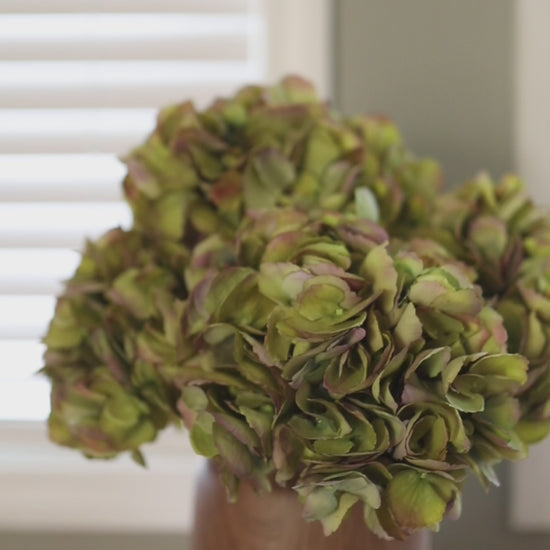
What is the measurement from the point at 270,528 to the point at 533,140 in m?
0.48

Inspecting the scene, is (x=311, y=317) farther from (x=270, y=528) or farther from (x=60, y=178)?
(x=60, y=178)

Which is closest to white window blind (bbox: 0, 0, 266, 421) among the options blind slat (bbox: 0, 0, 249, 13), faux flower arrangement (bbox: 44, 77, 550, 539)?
blind slat (bbox: 0, 0, 249, 13)

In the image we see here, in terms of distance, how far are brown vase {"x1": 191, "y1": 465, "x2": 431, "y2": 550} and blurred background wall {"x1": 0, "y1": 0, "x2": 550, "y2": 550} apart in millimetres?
267

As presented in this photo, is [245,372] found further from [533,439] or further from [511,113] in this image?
→ [511,113]

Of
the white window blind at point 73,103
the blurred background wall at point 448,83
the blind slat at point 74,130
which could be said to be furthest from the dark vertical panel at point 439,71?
the blind slat at point 74,130

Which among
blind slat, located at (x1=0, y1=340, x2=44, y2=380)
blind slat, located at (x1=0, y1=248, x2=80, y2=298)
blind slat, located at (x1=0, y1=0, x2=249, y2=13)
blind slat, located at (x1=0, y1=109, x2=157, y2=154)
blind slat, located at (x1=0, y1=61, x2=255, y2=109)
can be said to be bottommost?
blind slat, located at (x1=0, y1=340, x2=44, y2=380)

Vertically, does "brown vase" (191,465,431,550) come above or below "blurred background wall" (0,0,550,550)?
below

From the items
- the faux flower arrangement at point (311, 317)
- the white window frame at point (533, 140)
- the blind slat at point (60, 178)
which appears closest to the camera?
the faux flower arrangement at point (311, 317)

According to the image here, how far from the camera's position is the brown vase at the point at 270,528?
0.61 m

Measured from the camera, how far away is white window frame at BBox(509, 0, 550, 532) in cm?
87

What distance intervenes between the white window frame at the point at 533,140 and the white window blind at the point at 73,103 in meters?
0.26

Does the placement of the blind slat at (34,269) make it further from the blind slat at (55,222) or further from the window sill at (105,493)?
the window sill at (105,493)

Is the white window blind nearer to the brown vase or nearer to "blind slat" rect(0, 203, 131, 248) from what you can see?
"blind slat" rect(0, 203, 131, 248)

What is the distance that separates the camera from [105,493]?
96cm
